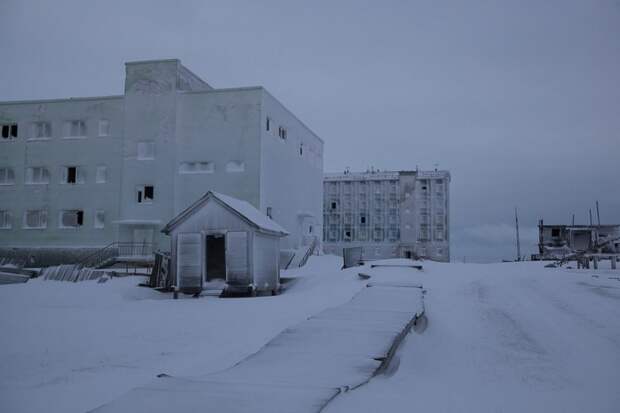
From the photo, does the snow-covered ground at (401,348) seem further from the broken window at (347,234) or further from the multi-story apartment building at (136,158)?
the broken window at (347,234)

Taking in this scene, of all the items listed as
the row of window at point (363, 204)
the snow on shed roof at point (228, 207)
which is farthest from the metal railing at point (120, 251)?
the row of window at point (363, 204)

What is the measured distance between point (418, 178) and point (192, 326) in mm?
71511

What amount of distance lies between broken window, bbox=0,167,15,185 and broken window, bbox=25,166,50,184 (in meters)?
1.47

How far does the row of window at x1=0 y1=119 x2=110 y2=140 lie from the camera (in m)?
43.8

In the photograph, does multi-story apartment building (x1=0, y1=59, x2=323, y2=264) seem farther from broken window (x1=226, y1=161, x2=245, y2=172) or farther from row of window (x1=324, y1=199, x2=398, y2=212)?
row of window (x1=324, y1=199, x2=398, y2=212)

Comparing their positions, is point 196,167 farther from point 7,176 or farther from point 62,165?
point 7,176

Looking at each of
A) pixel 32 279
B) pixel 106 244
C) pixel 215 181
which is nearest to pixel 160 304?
pixel 32 279

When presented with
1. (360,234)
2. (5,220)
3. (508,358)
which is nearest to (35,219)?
(5,220)

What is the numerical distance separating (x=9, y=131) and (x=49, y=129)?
3887mm

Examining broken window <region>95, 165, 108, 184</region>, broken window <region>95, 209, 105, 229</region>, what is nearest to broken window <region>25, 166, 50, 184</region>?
broken window <region>95, 165, 108, 184</region>

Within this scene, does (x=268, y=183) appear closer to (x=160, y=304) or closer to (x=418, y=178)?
(x=160, y=304)

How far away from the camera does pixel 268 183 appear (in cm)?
4166

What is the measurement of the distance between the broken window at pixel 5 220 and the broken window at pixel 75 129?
800 centimetres

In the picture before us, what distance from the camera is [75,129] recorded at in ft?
146
